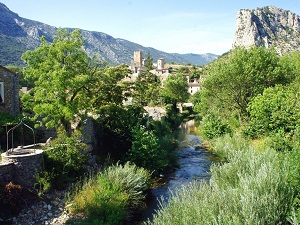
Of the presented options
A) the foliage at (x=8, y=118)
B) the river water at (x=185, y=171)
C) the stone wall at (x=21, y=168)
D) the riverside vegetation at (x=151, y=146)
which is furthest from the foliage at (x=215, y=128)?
the stone wall at (x=21, y=168)

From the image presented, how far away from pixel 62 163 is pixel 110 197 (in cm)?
355

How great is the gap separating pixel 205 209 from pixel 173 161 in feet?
49.8

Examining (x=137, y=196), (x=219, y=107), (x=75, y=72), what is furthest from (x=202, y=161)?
(x=75, y=72)

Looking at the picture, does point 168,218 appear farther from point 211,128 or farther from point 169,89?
point 169,89

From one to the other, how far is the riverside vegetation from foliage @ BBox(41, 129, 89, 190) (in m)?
0.05

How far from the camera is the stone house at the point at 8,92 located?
20469mm

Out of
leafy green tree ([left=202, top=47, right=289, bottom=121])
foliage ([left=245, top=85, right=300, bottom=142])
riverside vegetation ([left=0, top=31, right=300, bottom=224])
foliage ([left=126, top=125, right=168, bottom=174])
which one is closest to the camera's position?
riverside vegetation ([left=0, top=31, right=300, bottom=224])

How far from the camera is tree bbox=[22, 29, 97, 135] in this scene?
16947 mm

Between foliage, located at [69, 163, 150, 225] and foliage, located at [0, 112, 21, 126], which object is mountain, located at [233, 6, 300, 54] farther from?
foliage, located at [69, 163, 150, 225]

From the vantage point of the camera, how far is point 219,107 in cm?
3250

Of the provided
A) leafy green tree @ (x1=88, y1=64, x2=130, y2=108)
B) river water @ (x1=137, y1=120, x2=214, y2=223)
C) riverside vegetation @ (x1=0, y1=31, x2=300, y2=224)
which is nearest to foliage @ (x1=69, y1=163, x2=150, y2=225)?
riverside vegetation @ (x1=0, y1=31, x2=300, y2=224)

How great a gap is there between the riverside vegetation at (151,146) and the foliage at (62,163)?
0.16 feet

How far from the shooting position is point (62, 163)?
15.9 m

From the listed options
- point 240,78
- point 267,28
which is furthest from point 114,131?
point 267,28
